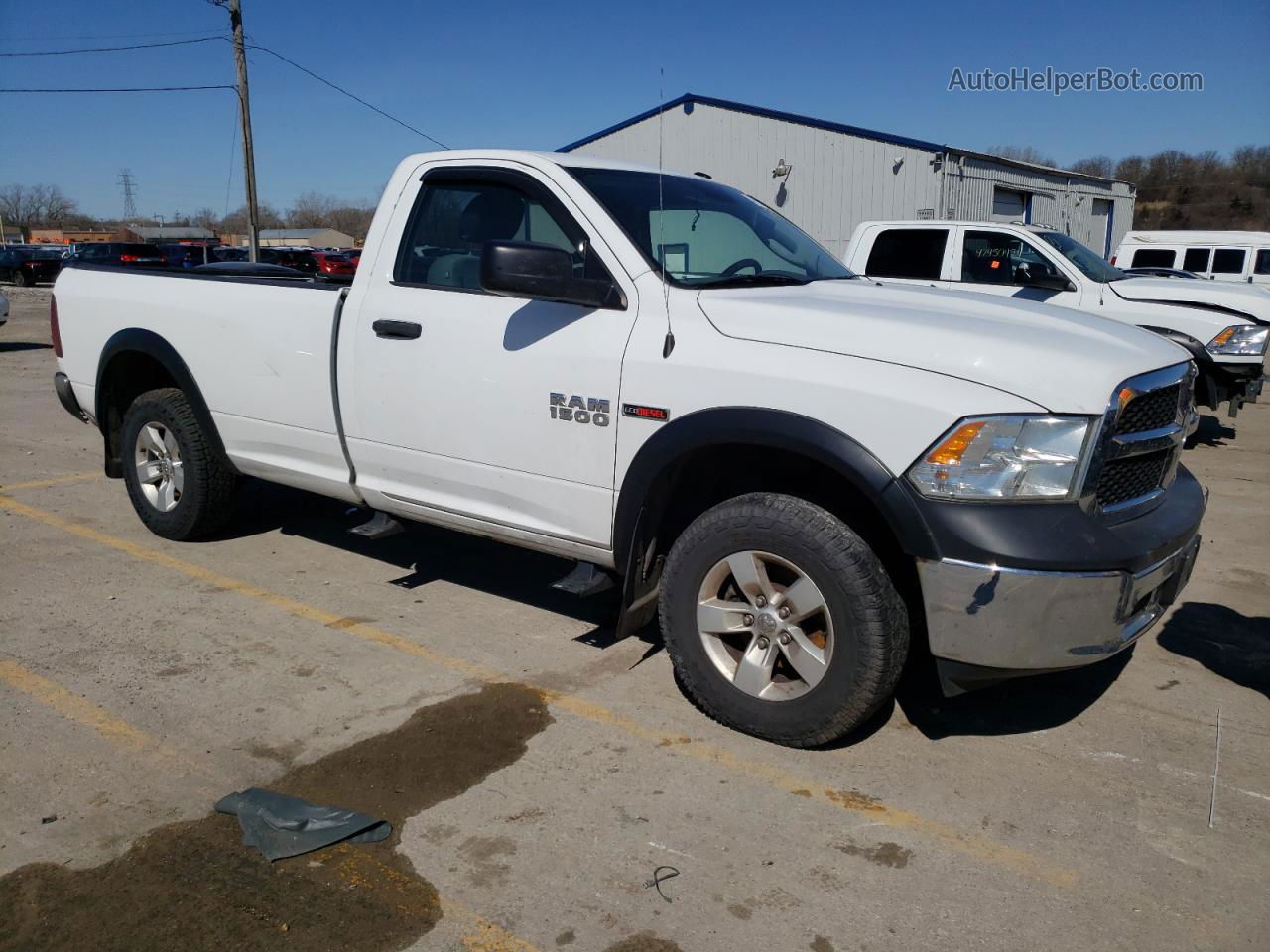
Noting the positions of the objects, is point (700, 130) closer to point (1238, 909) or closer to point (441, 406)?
point (441, 406)

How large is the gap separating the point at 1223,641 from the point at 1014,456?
249 cm

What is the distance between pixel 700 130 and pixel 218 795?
22925 mm

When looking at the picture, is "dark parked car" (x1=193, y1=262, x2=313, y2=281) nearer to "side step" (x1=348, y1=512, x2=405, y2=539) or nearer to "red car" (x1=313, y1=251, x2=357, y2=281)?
"side step" (x1=348, y1=512, x2=405, y2=539)

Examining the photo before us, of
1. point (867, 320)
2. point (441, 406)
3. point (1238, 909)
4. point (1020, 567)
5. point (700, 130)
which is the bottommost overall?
point (1238, 909)

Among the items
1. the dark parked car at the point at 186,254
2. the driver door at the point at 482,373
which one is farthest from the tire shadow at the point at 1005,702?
the dark parked car at the point at 186,254

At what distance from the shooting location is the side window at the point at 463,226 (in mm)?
4293

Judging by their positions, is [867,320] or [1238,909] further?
[867,320]

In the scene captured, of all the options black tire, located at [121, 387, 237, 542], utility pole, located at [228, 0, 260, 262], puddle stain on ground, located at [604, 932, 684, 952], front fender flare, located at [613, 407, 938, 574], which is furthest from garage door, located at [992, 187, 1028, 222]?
puddle stain on ground, located at [604, 932, 684, 952]

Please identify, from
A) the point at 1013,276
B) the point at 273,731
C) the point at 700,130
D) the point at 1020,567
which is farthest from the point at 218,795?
the point at 700,130

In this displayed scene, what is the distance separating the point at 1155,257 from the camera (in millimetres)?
21422

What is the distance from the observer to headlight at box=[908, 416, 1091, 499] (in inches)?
121

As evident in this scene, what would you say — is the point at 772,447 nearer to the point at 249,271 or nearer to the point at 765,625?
the point at 765,625

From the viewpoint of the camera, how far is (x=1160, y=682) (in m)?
4.29

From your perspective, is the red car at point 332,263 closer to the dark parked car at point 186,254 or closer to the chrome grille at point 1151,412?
the dark parked car at point 186,254
